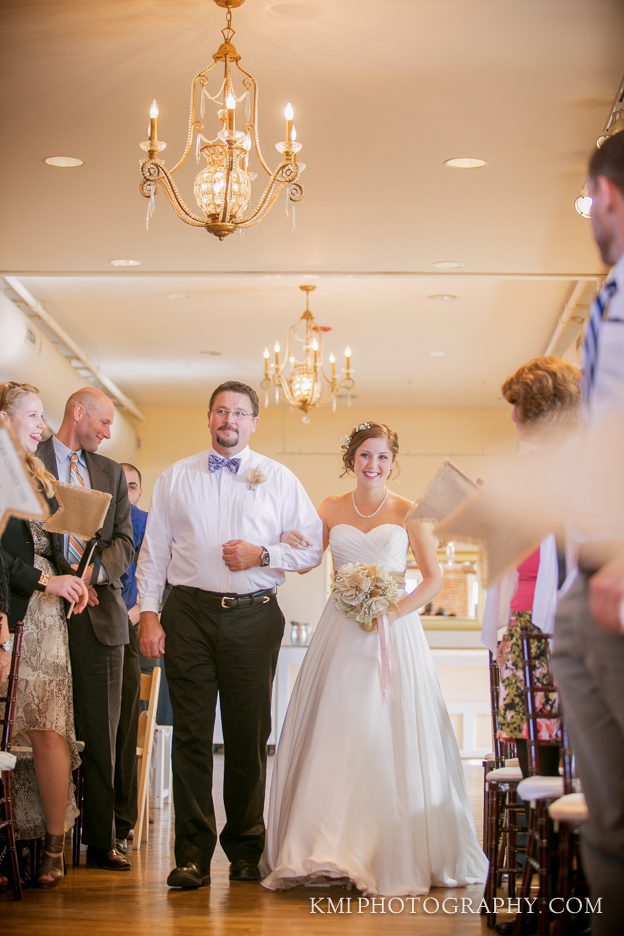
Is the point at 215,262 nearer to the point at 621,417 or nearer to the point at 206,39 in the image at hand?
the point at 206,39

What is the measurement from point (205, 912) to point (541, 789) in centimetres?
145

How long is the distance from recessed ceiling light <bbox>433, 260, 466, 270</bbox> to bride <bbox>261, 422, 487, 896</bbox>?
3111 mm

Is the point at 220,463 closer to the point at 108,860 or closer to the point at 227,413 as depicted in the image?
the point at 227,413

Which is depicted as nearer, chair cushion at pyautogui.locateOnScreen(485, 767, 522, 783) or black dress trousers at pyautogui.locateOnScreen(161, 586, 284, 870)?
chair cushion at pyautogui.locateOnScreen(485, 767, 522, 783)

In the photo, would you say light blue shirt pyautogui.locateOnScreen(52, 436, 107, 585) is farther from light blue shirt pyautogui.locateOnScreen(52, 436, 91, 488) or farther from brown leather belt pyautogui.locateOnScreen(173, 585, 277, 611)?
brown leather belt pyautogui.locateOnScreen(173, 585, 277, 611)

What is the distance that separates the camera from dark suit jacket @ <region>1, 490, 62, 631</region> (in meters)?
4.34

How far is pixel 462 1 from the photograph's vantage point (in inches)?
175

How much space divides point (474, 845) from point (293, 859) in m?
0.74

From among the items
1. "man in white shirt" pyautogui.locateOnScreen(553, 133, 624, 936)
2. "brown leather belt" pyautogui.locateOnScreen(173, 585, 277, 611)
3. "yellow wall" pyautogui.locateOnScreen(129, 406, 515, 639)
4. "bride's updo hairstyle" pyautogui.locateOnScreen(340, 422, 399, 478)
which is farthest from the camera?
"yellow wall" pyautogui.locateOnScreen(129, 406, 515, 639)

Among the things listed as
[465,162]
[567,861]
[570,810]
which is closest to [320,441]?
[465,162]

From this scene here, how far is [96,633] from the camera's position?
4.75 metres

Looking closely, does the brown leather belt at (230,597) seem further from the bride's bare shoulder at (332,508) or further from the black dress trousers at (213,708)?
the bride's bare shoulder at (332,508)

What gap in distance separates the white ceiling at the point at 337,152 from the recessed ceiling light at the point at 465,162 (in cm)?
6

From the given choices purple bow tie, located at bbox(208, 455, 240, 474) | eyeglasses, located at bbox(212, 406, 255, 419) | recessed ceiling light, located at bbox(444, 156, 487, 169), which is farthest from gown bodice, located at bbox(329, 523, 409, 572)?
recessed ceiling light, located at bbox(444, 156, 487, 169)
